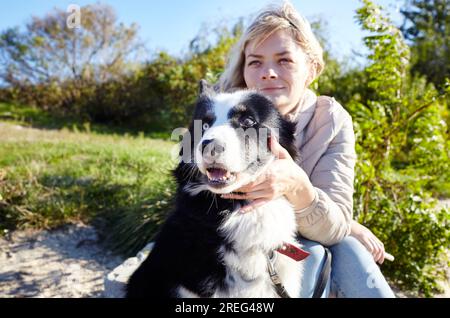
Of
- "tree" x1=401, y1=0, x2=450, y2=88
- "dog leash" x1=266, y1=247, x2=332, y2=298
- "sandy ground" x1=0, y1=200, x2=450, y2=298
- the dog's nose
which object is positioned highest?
"tree" x1=401, y1=0, x2=450, y2=88

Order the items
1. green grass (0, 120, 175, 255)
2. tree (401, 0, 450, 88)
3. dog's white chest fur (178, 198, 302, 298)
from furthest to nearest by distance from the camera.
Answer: tree (401, 0, 450, 88) → green grass (0, 120, 175, 255) → dog's white chest fur (178, 198, 302, 298)

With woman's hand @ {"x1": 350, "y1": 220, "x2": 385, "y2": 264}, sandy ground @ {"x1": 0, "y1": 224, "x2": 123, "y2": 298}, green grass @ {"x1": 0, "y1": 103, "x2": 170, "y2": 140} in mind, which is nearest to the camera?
woman's hand @ {"x1": 350, "y1": 220, "x2": 385, "y2": 264}

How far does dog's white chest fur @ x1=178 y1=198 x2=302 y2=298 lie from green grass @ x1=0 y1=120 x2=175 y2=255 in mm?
2322

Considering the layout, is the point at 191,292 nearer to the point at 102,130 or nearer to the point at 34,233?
the point at 34,233

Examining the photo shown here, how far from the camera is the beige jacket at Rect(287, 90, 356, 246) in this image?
190cm

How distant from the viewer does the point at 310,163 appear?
7.19ft

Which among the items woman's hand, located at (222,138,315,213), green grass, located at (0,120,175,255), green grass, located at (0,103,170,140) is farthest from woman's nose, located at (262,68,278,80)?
green grass, located at (0,103,170,140)

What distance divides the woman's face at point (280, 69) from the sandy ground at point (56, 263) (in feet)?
7.73

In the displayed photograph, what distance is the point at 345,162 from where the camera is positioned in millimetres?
2162

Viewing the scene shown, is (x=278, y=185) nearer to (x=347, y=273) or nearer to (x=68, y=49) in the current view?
(x=347, y=273)

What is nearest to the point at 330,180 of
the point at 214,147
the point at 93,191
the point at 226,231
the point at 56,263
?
the point at 226,231

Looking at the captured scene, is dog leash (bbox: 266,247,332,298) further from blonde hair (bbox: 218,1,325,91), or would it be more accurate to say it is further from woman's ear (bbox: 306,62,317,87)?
blonde hair (bbox: 218,1,325,91)

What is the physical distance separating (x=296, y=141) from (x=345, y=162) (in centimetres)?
31

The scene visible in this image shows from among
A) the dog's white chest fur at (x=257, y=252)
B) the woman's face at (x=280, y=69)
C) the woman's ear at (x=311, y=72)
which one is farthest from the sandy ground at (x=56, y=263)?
the woman's ear at (x=311, y=72)
